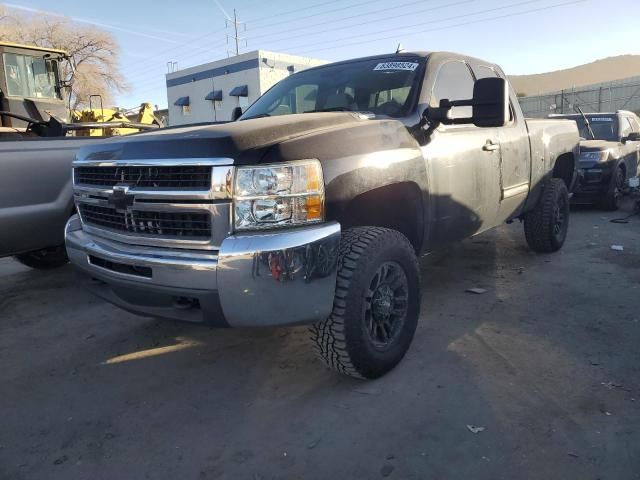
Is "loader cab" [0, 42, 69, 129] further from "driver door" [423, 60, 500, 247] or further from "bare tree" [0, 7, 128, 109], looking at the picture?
"bare tree" [0, 7, 128, 109]

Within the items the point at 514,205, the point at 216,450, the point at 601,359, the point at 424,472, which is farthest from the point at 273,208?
the point at 514,205

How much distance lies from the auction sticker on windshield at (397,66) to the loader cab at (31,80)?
6438 mm

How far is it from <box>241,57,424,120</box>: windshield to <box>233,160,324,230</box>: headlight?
119 centimetres

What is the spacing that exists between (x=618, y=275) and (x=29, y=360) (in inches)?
197

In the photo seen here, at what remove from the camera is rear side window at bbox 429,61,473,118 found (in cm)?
372

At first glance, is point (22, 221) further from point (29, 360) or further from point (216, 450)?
point (216, 450)

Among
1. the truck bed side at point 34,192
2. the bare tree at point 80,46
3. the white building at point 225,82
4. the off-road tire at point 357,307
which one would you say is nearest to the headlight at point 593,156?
the off-road tire at point 357,307

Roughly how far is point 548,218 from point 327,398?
3641 millimetres

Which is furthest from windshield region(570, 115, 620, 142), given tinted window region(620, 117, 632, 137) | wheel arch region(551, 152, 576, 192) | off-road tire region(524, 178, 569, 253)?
off-road tire region(524, 178, 569, 253)

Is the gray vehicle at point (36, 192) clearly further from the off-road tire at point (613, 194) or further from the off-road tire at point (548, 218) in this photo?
the off-road tire at point (613, 194)

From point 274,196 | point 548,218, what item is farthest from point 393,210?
point 548,218

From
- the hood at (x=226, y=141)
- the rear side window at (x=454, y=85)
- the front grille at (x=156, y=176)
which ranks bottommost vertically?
the front grille at (x=156, y=176)

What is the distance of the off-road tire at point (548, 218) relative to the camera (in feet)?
17.5

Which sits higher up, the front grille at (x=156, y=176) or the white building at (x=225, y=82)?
the white building at (x=225, y=82)
